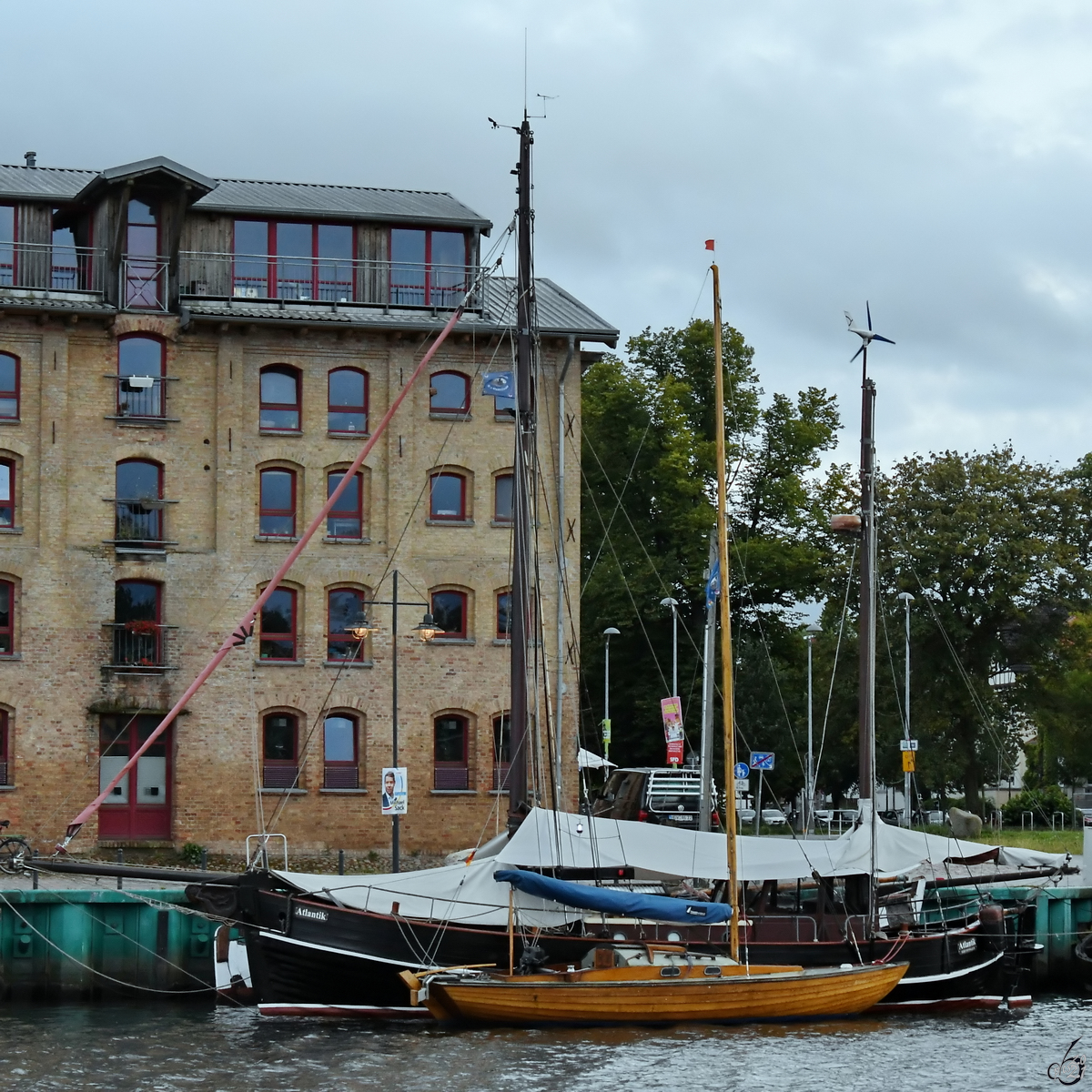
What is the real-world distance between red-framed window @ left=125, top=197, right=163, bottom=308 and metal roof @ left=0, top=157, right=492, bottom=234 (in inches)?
54.8

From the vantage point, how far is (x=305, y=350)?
5056 centimetres

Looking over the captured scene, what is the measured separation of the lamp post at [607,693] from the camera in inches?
2214

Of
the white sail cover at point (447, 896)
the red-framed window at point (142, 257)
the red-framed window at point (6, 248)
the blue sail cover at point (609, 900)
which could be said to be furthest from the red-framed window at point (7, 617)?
the blue sail cover at point (609, 900)

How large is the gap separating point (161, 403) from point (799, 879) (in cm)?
2336

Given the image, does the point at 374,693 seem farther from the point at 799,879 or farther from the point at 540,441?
the point at 799,879

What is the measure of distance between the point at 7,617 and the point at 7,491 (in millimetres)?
3357

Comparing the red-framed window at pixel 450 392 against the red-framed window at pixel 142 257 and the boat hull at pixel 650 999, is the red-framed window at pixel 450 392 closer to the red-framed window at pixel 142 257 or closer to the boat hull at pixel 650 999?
→ the red-framed window at pixel 142 257

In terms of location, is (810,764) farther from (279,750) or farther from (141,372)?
(141,372)

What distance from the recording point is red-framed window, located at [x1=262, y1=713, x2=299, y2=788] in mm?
49656

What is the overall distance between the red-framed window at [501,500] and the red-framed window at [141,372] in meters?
9.31

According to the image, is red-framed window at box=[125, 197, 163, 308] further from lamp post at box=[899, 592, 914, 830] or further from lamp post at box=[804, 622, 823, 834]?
lamp post at box=[899, 592, 914, 830]

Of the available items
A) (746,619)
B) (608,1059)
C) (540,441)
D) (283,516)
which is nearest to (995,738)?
(746,619)

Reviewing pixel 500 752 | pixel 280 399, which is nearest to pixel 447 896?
pixel 500 752

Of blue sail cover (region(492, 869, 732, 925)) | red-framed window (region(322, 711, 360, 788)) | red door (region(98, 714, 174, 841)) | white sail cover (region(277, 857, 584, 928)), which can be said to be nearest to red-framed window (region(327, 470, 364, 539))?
red-framed window (region(322, 711, 360, 788))
